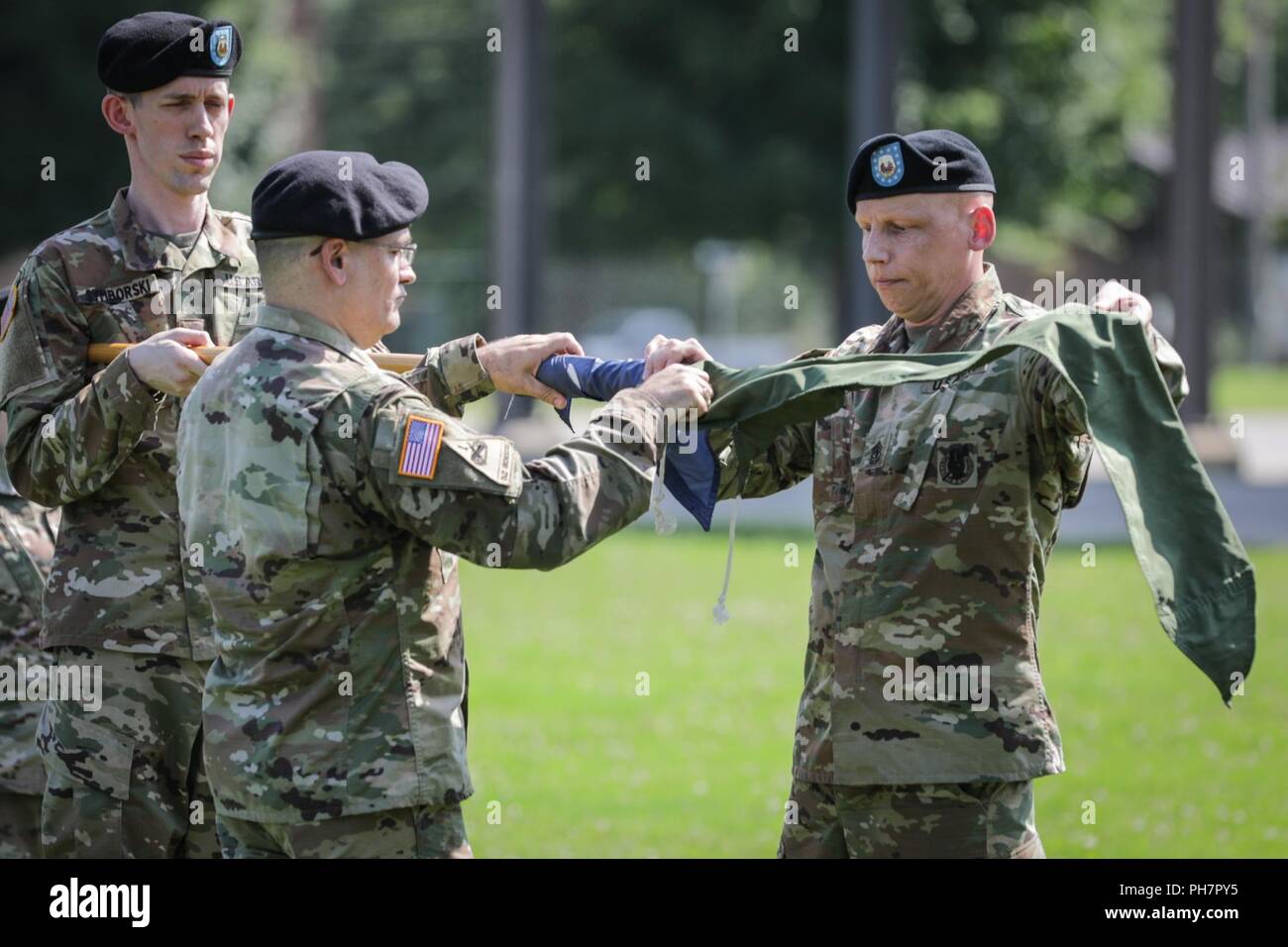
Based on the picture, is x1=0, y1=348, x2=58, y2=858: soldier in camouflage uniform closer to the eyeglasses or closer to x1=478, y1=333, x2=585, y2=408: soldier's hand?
x1=478, y1=333, x2=585, y2=408: soldier's hand

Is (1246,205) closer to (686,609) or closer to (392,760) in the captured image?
(686,609)

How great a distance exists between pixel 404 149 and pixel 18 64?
53.6 ft

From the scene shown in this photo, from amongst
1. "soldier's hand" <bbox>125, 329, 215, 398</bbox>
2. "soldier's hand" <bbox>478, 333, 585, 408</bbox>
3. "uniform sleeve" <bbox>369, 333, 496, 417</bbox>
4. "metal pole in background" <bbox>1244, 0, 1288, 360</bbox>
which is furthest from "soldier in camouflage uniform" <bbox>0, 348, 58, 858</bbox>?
"metal pole in background" <bbox>1244, 0, 1288, 360</bbox>

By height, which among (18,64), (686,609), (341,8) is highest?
(341,8)

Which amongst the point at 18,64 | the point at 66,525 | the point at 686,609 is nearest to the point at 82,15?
the point at 18,64

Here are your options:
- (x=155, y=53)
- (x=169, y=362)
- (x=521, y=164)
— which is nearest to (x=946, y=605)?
(x=169, y=362)

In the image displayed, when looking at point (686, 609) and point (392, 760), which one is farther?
point (686, 609)

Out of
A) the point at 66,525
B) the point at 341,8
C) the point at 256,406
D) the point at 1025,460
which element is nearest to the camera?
the point at 256,406

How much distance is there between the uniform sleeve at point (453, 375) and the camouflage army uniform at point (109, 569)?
29.1 inches

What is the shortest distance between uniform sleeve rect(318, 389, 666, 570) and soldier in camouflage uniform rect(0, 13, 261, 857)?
3.47ft

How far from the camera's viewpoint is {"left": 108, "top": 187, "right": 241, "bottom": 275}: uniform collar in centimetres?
509

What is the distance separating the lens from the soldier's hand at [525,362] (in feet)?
15.8
